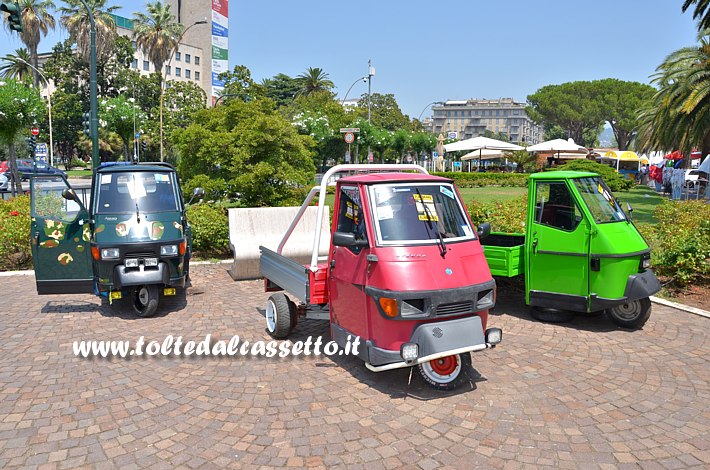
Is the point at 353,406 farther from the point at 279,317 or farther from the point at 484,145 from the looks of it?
the point at 484,145

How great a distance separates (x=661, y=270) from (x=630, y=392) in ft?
15.4

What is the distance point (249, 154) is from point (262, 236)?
356cm

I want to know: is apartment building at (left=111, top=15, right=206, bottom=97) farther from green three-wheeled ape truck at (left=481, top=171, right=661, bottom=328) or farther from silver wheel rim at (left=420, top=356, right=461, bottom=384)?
silver wheel rim at (left=420, top=356, right=461, bottom=384)

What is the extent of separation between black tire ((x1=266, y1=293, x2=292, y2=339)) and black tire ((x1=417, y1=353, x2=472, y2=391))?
1.94 metres

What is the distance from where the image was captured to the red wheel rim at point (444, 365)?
508cm

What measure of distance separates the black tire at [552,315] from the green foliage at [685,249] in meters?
2.59

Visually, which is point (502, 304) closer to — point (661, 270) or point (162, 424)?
point (661, 270)

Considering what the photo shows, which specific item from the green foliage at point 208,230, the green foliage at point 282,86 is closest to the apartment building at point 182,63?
the green foliage at point 282,86

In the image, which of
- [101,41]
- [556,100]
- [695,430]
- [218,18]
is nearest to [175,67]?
→ [218,18]

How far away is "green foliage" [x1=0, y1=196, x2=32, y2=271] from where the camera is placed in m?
10.5

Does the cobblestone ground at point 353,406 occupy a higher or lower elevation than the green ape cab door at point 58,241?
lower

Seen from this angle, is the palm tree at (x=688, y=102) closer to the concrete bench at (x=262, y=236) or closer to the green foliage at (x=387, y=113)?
the concrete bench at (x=262, y=236)

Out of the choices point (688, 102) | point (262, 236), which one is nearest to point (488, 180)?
point (688, 102)

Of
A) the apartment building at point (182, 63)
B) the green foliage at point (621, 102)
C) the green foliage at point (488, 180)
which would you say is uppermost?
the apartment building at point (182, 63)
